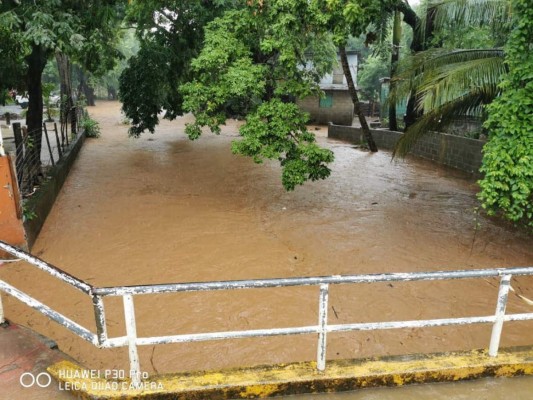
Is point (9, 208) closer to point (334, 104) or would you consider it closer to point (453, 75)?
point (453, 75)

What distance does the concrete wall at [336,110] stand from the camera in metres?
27.3

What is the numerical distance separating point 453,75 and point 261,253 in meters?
4.07

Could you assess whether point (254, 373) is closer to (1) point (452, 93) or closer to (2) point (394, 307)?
(2) point (394, 307)

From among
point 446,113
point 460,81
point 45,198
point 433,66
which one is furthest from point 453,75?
point 45,198

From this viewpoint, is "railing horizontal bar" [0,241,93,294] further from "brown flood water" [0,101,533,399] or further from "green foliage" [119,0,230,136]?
"green foliage" [119,0,230,136]

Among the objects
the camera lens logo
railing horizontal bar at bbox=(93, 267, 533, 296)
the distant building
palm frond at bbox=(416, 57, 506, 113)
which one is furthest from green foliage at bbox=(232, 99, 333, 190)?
the distant building

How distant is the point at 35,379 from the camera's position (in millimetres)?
2869

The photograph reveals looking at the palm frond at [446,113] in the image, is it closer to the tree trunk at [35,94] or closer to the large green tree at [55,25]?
the large green tree at [55,25]

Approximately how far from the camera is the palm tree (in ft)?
21.0

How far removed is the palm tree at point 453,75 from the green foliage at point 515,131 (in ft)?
3.59

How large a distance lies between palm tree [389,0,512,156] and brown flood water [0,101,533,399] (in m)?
2.18

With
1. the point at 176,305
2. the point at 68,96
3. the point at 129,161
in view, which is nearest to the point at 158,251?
the point at 176,305

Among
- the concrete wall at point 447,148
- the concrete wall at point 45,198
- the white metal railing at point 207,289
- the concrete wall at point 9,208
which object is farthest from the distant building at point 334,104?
the white metal railing at point 207,289

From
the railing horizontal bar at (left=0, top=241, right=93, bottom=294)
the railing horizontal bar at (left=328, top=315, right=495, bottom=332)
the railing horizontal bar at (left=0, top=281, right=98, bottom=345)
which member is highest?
the railing horizontal bar at (left=0, top=241, right=93, bottom=294)
